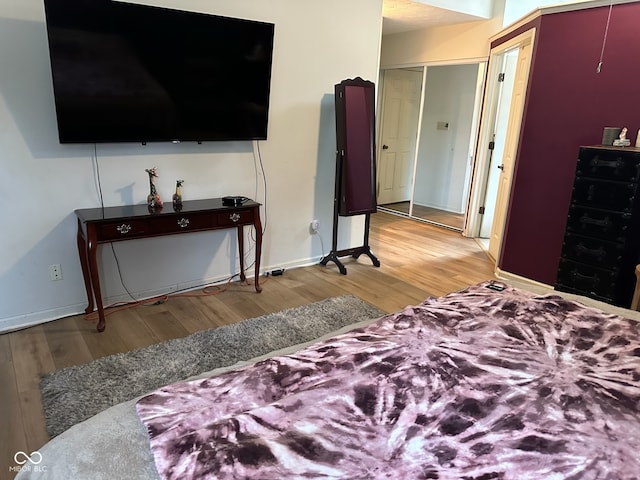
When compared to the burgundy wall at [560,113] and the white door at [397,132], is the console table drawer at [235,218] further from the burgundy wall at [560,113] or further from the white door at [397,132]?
the white door at [397,132]

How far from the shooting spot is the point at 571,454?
98 cm

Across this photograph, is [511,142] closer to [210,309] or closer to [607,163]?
[607,163]

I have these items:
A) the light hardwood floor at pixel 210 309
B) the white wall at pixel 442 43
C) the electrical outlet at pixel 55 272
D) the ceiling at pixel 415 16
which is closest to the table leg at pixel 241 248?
the light hardwood floor at pixel 210 309

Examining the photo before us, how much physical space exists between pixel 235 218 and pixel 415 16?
351cm

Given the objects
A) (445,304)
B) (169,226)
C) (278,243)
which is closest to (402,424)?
(445,304)

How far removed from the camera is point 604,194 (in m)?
2.91

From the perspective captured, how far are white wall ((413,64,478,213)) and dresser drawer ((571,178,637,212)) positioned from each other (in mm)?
3088

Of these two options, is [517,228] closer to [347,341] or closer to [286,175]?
[286,175]

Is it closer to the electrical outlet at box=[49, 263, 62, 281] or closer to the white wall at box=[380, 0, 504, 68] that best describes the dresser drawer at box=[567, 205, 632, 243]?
the white wall at box=[380, 0, 504, 68]

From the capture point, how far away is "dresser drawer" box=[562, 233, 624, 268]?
293 centimetres

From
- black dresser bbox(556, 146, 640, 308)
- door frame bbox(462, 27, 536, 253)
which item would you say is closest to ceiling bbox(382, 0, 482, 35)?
door frame bbox(462, 27, 536, 253)

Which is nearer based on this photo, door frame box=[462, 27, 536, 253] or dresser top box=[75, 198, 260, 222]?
dresser top box=[75, 198, 260, 222]

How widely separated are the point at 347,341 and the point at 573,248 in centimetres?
244


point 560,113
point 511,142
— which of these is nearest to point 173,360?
point 560,113
